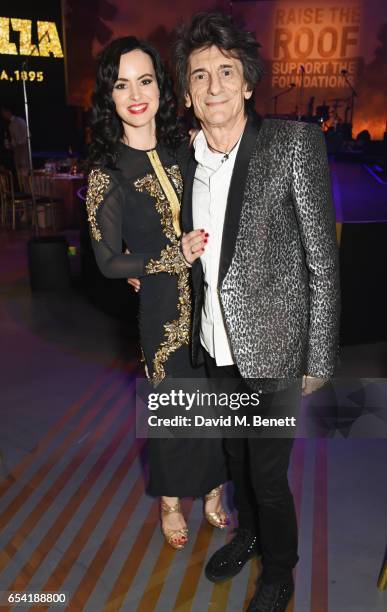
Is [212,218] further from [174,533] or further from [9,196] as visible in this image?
[9,196]

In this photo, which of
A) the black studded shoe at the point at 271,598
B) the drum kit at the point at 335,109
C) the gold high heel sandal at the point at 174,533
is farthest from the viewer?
the drum kit at the point at 335,109

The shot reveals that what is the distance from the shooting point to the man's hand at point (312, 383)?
1.45m

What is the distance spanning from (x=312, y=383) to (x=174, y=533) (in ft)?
2.91

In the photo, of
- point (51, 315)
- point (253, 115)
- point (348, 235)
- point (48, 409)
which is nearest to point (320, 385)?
point (253, 115)

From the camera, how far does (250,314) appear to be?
1415mm

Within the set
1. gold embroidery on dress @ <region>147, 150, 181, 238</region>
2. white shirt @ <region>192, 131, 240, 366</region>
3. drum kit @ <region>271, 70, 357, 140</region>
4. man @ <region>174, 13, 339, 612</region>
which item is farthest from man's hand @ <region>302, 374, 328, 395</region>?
drum kit @ <region>271, 70, 357, 140</region>

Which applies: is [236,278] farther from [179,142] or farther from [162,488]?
[162,488]

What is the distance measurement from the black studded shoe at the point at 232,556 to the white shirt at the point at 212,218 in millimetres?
696

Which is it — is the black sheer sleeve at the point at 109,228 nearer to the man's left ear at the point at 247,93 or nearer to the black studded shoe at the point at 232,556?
the man's left ear at the point at 247,93

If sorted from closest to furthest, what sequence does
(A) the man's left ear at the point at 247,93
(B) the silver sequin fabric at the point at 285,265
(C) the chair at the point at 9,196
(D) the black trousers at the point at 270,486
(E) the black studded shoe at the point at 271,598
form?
1. (B) the silver sequin fabric at the point at 285,265
2. (A) the man's left ear at the point at 247,93
3. (D) the black trousers at the point at 270,486
4. (E) the black studded shoe at the point at 271,598
5. (C) the chair at the point at 9,196

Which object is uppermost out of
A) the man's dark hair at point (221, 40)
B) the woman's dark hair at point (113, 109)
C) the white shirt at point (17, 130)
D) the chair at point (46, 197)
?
the man's dark hair at point (221, 40)

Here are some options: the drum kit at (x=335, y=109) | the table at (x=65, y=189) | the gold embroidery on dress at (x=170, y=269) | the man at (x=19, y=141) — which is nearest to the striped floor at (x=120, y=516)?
the gold embroidery on dress at (x=170, y=269)

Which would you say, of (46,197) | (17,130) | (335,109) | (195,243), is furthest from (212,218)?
(335,109)

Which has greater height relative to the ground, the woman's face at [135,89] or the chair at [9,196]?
the woman's face at [135,89]
